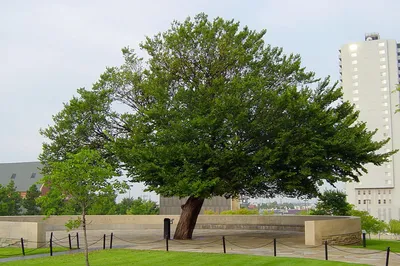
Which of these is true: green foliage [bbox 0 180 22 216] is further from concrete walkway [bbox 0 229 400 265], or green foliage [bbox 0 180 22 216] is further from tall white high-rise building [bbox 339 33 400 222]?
tall white high-rise building [bbox 339 33 400 222]

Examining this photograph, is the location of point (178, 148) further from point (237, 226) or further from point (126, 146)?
point (237, 226)

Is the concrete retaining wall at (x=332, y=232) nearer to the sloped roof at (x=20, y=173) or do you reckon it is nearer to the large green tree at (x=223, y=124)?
the large green tree at (x=223, y=124)

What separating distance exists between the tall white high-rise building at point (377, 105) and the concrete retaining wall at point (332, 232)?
96049 mm

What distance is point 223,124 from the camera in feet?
86.1

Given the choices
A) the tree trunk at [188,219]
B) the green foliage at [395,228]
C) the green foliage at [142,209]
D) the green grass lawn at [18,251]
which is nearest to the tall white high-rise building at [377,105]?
the green foliage at [395,228]

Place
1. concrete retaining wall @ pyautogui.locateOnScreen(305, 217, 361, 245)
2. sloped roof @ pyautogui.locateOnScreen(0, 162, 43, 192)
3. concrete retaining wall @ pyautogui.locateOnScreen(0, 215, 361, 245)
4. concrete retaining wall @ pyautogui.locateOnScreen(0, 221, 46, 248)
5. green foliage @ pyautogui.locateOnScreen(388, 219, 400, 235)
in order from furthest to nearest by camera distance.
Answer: sloped roof @ pyautogui.locateOnScreen(0, 162, 43, 192) < green foliage @ pyautogui.locateOnScreen(388, 219, 400, 235) < concrete retaining wall @ pyautogui.locateOnScreen(0, 215, 361, 245) < concrete retaining wall @ pyautogui.locateOnScreen(0, 221, 46, 248) < concrete retaining wall @ pyautogui.locateOnScreen(305, 217, 361, 245)

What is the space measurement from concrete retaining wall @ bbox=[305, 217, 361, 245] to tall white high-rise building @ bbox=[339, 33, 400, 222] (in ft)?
315

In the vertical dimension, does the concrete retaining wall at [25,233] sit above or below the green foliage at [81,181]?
below

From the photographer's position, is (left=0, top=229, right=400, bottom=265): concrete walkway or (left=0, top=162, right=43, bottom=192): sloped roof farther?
(left=0, top=162, right=43, bottom=192): sloped roof

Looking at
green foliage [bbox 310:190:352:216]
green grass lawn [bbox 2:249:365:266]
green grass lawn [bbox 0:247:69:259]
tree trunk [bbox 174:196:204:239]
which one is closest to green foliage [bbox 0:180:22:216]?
green grass lawn [bbox 0:247:69:259]

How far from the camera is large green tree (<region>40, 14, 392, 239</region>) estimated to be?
25781 millimetres

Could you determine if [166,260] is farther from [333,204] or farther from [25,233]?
[333,204]

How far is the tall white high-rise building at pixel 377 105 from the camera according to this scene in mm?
119375

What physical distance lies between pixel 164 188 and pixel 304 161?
777 centimetres
